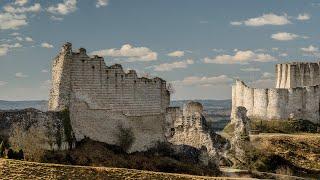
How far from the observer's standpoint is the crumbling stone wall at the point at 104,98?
49.1 metres

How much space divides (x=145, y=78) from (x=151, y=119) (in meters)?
3.27

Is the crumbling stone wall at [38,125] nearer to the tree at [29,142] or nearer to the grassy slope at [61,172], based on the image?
the tree at [29,142]

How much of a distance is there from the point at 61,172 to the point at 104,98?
9643mm

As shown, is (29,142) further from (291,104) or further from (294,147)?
(291,104)

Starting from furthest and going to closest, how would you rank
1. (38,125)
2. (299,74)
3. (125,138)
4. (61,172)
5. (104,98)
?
(299,74) < (125,138) < (104,98) < (38,125) < (61,172)

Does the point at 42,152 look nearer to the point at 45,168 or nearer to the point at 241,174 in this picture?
the point at 45,168

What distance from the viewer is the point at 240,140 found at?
225 feet

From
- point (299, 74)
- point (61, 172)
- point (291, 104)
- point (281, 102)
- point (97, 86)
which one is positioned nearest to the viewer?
point (61, 172)

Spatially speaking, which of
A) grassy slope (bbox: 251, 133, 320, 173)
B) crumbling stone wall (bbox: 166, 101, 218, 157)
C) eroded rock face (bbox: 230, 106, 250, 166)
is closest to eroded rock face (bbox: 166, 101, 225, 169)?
crumbling stone wall (bbox: 166, 101, 218, 157)

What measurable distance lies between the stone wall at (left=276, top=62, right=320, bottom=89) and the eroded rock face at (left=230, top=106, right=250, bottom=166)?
2049 cm

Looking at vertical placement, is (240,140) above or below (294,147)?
above

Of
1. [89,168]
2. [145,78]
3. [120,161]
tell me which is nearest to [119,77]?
[145,78]

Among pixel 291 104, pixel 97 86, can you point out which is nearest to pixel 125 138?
pixel 97 86

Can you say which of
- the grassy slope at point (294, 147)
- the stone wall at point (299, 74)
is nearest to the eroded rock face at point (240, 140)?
the grassy slope at point (294, 147)
